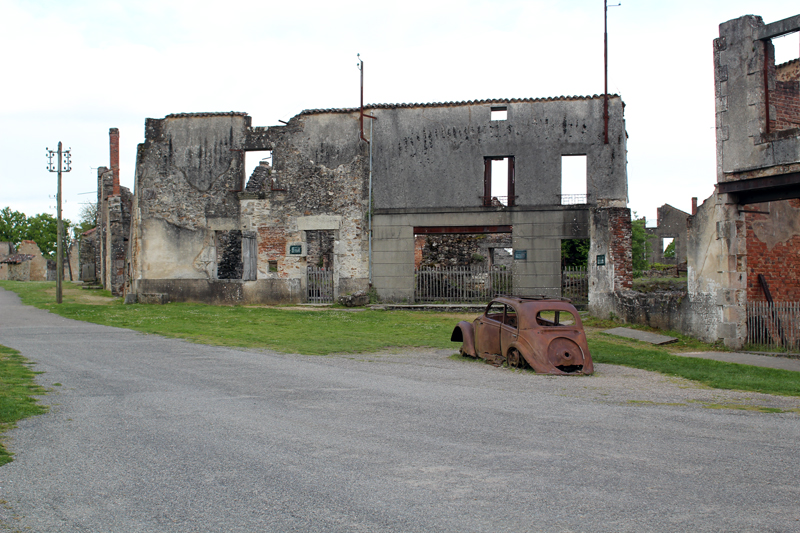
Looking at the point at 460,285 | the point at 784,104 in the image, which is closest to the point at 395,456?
the point at 784,104

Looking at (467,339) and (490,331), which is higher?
(490,331)

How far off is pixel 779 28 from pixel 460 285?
1490 centimetres

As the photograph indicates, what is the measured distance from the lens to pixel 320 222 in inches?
1024

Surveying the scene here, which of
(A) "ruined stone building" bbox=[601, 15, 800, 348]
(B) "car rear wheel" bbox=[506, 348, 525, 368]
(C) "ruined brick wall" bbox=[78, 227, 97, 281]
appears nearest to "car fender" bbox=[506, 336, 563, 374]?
(B) "car rear wheel" bbox=[506, 348, 525, 368]

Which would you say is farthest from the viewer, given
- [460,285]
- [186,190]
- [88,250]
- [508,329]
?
[88,250]

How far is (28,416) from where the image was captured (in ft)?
23.2

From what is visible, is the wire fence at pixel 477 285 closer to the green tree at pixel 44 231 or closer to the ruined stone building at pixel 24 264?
the ruined stone building at pixel 24 264

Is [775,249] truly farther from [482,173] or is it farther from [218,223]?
[218,223]

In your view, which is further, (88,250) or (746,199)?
(88,250)

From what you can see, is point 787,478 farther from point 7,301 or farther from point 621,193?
point 7,301

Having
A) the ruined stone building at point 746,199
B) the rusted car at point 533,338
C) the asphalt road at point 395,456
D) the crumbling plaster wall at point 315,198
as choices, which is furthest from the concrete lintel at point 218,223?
the ruined stone building at point 746,199

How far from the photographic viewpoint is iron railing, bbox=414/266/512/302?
24784mm

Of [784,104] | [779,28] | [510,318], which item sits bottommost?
[510,318]

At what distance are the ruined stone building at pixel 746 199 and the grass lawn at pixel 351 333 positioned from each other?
1020mm
